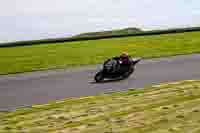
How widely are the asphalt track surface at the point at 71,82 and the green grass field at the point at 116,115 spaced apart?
1.44m

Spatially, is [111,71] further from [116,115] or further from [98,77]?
[116,115]

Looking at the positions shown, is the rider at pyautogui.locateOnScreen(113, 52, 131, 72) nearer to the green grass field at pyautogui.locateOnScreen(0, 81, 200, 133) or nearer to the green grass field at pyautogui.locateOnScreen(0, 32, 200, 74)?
the green grass field at pyautogui.locateOnScreen(0, 81, 200, 133)

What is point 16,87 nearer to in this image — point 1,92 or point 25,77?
point 1,92

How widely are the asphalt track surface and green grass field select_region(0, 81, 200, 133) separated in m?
1.44

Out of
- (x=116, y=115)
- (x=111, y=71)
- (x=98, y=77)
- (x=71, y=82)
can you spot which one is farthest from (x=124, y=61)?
(x=116, y=115)

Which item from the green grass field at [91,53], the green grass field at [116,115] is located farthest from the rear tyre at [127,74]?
the green grass field at [91,53]

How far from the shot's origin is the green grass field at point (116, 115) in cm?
1029

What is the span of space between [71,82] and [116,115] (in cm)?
708

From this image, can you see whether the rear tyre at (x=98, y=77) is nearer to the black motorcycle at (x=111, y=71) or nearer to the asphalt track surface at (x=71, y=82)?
the black motorcycle at (x=111, y=71)

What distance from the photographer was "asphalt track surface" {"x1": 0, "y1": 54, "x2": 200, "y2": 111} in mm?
15117

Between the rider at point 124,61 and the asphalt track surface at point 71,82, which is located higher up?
the rider at point 124,61

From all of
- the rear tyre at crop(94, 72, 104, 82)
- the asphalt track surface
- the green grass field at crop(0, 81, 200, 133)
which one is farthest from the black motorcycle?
the green grass field at crop(0, 81, 200, 133)

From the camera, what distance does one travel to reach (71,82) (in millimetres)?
18344

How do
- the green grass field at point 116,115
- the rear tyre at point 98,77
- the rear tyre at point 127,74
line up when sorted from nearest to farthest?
the green grass field at point 116,115, the rear tyre at point 98,77, the rear tyre at point 127,74
